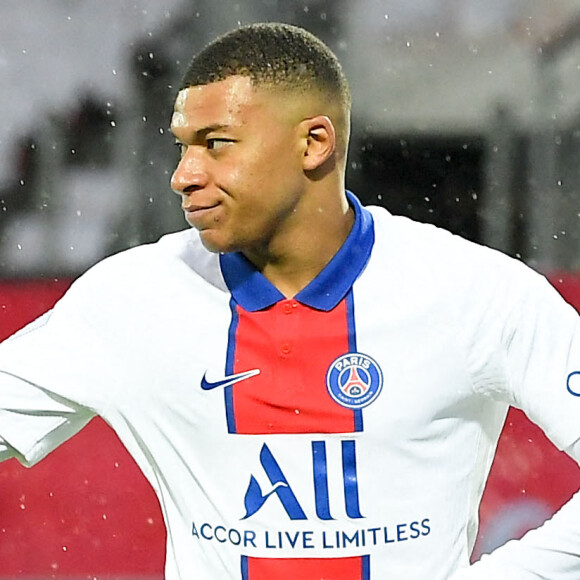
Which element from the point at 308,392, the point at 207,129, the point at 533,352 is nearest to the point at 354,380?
the point at 308,392

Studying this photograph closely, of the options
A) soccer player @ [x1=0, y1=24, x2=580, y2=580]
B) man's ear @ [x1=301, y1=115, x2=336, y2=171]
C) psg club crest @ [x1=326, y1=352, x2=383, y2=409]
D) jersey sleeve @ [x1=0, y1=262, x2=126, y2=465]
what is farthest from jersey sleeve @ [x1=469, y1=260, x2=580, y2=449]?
jersey sleeve @ [x1=0, y1=262, x2=126, y2=465]

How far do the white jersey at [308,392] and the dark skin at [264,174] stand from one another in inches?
1.3

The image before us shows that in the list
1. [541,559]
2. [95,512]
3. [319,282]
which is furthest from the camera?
[95,512]

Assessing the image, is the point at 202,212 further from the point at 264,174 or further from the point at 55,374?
the point at 55,374

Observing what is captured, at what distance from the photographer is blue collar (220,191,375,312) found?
1497 mm

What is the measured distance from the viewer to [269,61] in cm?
146

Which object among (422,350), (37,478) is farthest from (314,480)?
(37,478)

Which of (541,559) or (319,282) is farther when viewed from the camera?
(319,282)

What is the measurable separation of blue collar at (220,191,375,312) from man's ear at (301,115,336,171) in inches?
3.5

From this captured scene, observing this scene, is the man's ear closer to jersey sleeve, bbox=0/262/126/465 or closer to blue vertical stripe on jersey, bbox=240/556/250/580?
jersey sleeve, bbox=0/262/126/465

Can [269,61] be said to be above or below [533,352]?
above

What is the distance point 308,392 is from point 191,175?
0.26 meters

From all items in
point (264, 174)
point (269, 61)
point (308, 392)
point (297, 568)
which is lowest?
point (297, 568)

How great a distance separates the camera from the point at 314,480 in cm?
147
